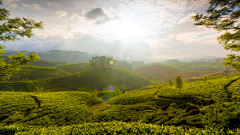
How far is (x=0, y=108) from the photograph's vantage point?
86.8 ft

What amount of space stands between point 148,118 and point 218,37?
859 inches

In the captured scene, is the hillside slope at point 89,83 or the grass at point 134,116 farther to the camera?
the hillside slope at point 89,83

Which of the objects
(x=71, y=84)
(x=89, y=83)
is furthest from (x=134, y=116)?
(x=71, y=84)

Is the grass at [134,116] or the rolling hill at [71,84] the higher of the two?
the grass at [134,116]

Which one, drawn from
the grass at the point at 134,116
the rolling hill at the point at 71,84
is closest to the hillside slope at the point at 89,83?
the rolling hill at the point at 71,84

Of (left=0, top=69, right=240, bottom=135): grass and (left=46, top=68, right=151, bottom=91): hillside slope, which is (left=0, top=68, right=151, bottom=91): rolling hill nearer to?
(left=46, top=68, right=151, bottom=91): hillside slope

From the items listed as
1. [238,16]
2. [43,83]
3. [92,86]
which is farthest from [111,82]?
[238,16]

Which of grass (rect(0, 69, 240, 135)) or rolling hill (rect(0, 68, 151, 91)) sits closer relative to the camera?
grass (rect(0, 69, 240, 135))

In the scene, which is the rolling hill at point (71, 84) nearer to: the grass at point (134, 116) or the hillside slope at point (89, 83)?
the hillside slope at point (89, 83)

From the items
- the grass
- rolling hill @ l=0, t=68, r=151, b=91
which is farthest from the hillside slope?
the grass

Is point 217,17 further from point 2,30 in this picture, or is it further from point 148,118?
point 2,30

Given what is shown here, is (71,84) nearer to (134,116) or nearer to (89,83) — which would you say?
(89,83)

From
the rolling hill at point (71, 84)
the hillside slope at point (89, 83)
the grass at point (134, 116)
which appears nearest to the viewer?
the grass at point (134, 116)

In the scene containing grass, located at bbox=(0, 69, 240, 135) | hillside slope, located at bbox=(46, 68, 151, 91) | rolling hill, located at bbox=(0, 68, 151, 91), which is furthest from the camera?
hillside slope, located at bbox=(46, 68, 151, 91)
